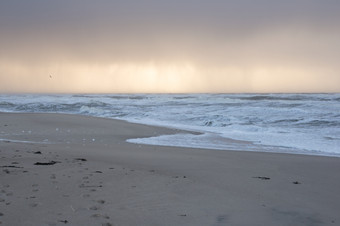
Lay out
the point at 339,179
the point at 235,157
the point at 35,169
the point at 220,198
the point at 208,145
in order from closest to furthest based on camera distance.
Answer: the point at 220,198
the point at 35,169
the point at 339,179
the point at 235,157
the point at 208,145

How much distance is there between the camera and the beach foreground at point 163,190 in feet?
11.6

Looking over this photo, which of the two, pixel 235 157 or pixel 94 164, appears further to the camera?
pixel 235 157

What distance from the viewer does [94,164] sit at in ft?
19.6

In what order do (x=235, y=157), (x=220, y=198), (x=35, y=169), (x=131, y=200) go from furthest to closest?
(x=235, y=157) < (x=35, y=169) < (x=220, y=198) < (x=131, y=200)

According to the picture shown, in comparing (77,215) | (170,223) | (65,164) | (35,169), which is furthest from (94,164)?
(170,223)

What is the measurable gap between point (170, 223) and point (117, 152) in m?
4.79

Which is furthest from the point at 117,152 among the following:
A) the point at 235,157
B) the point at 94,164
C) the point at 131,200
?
the point at 131,200

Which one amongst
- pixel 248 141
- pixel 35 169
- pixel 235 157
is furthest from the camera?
pixel 248 141

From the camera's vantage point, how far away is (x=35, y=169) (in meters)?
5.31

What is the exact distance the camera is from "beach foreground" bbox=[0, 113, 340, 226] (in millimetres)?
3521

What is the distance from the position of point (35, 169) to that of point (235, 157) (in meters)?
4.36

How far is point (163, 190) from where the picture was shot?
4.41 metres

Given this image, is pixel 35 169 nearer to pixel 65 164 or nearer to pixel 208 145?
pixel 65 164

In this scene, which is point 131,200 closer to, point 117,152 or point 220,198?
point 220,198
